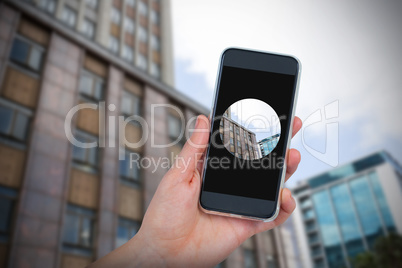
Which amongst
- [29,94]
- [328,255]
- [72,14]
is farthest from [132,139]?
[328,255]

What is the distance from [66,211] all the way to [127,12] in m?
24.5

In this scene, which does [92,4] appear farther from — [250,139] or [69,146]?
[250,139]

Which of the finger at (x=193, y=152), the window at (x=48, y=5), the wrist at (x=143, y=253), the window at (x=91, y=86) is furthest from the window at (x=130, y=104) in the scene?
the wrist at (x=143, y=253)

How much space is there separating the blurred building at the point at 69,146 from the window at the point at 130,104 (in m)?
0.09

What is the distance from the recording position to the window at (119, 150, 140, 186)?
62.6 ft

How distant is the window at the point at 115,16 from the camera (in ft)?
105

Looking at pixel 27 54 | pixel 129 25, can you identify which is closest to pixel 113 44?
→ pixel 129 25

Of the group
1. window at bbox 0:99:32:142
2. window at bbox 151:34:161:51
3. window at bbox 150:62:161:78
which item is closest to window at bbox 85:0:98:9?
window at bbox 151:34:161:51

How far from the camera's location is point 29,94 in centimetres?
1648

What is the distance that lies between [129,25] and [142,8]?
13.8 feet

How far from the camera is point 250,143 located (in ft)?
9.36

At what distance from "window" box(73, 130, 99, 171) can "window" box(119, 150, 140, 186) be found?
1.62 meters

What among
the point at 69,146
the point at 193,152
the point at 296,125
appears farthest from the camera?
the point at 69,146

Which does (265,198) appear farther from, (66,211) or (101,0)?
(101,0)
